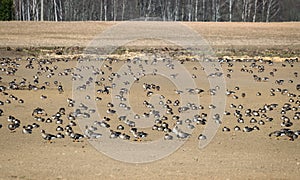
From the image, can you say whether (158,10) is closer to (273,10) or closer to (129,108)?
(273,10)

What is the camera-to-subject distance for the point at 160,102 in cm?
1642

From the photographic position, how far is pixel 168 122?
13.8m

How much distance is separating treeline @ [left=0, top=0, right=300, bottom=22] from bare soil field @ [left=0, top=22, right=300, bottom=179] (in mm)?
42372

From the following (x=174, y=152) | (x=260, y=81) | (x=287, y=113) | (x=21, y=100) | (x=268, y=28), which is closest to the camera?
(x=174, y=152)

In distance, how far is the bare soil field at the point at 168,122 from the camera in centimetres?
984

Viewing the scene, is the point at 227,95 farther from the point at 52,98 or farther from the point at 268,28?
the point at 268,28

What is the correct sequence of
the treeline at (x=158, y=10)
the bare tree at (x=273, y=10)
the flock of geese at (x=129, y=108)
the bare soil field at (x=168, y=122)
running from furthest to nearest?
the bare tree at (x=273, y=10) → the treeline at (x=158, y=10) → the flock of geese at (x=129, y=108) → the bare soil field at (x=168, y=122)

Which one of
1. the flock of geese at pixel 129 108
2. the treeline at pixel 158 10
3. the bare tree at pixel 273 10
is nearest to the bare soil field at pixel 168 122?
the flock of geese at pixel 129 108

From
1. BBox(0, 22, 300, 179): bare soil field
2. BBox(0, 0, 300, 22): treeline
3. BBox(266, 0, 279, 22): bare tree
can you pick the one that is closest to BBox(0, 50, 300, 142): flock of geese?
BBox(0, 22, 300, 179): bare soil field

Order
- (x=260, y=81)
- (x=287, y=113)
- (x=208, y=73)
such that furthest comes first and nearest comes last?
1. (x=208, y=73)
2. (x=260, y=81)
3. (x=287, y=113)

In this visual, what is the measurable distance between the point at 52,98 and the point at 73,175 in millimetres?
7992

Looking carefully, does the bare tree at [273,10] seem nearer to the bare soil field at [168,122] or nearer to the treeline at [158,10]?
the treeline at [158,10]

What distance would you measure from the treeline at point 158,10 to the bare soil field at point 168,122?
4237cm

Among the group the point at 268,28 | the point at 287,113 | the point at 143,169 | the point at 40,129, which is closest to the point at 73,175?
the point at 143,169
